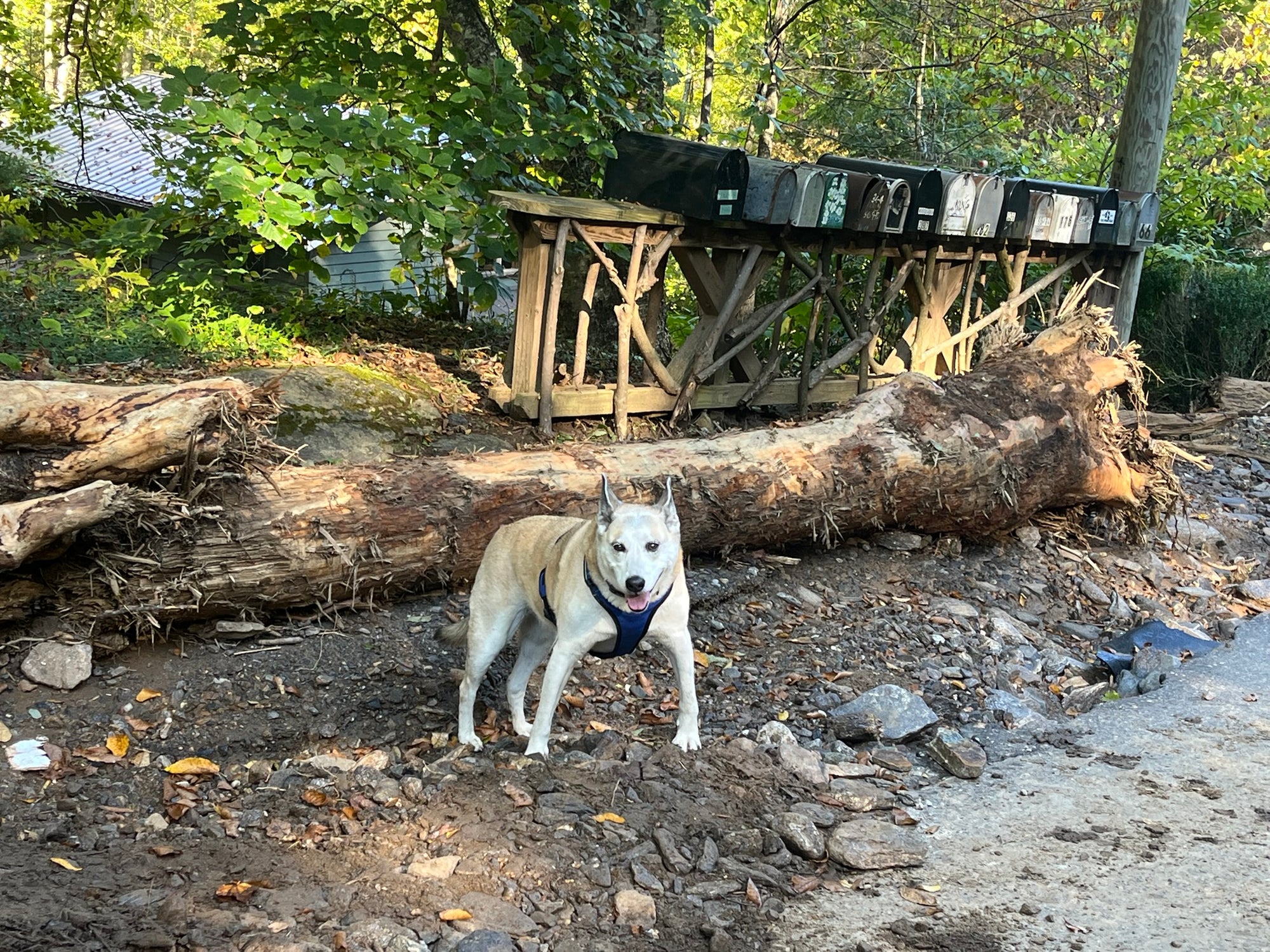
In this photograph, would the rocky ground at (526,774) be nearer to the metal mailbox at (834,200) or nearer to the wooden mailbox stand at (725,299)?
the wooden mailbox stand at (725,299)

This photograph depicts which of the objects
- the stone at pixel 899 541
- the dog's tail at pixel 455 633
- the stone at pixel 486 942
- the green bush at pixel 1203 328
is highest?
the green bush at pixel 1203 328

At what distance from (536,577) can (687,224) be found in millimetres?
5025

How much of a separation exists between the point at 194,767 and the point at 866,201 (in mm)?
7246

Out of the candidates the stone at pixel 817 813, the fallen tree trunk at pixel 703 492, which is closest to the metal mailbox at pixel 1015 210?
the fallen tree trunk at pixel 703 492

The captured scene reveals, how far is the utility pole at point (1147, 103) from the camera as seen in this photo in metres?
10.4

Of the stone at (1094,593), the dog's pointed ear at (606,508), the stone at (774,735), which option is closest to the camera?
the dog's pointed ear at (606,508)

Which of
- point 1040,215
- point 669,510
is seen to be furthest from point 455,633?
point 1040,215

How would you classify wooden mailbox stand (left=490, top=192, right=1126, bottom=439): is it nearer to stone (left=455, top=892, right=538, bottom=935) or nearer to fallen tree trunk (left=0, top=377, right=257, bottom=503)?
fallen tree trunk (left=0, top=377, right=257, bottom=503)

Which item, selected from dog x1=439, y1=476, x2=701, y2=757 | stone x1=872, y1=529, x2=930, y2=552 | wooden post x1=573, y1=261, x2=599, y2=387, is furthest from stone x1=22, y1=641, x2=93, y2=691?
stone x1=872, y1=529, x2=930, y2=552

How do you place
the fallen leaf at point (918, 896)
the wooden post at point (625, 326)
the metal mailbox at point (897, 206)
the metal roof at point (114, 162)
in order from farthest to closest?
the metal roof at point (114, 162) < the metal mailbox at point (897, 206) < the wooden post at point (625, 326) < the fallen leaf at point (918, 896)

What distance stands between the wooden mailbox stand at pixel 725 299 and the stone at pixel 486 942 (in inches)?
216

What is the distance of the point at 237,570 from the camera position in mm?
5180

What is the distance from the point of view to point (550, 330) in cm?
823

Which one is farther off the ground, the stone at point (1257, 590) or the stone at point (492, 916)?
the stone at point (1257, 590)
